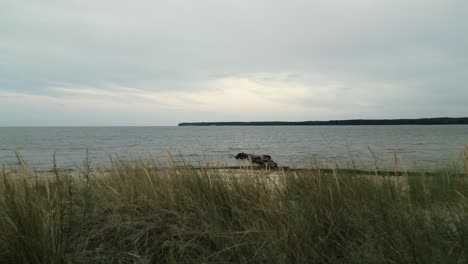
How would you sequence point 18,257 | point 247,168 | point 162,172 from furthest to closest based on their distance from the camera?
point 162,172 < point 247,168 < point 18,257

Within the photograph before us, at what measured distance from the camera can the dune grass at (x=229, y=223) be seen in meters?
2.20

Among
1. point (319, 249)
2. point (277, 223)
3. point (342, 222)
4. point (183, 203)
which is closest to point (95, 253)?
point (183, 203)

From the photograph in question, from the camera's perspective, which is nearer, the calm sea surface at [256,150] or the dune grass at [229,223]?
the dune grass at [229,223]

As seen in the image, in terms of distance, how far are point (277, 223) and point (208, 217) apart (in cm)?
76

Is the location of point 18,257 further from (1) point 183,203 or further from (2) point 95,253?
(1) point 183,203

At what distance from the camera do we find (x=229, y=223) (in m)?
3.11

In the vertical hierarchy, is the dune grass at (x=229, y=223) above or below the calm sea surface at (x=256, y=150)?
above

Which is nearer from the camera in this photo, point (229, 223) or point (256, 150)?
point (229, 223)

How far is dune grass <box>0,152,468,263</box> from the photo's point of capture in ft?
7.22

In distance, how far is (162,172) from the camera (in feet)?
15.3

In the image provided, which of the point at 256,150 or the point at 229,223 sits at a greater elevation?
the point at 229,223

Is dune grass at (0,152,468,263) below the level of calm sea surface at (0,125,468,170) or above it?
above

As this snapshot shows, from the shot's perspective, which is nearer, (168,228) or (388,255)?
(388,255)

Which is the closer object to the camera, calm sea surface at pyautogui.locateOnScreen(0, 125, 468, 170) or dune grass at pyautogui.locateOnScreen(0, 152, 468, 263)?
dune grass at pyautogui.locateOnScreen(0, 152, 468, 263)
